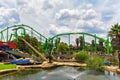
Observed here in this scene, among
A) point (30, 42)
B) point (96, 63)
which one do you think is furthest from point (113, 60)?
point (30, 42)

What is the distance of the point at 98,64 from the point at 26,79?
98.7 ft

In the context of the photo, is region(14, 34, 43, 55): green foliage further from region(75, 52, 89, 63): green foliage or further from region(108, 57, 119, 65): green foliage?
region(108, 57, 119, 65): green foliage

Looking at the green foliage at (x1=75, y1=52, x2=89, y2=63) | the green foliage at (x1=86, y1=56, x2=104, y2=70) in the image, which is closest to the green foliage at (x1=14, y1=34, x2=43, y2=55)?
the green foliage at (x1=75, y1=52, x2=89, y2=63)

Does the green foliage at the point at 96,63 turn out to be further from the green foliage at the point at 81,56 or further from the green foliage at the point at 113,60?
the green foliage at the point at 113,60

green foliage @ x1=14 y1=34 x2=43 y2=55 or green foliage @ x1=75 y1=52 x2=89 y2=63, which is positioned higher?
green foliage @ x1=14 y1=34 x2=43 y2=55

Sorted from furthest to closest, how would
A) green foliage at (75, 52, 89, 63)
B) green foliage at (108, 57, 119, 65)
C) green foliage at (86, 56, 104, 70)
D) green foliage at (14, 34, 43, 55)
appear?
1. green foliage at (14, 34, 43, 55)
2. green foliage at (75, 52, 89, 63)
3. green foliage at (108, 57, 119, 65)
4. green foliage at (86, 56, 104, 70)

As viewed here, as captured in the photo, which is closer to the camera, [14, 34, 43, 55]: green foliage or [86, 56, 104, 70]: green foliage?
[86, 56, 104, 70]: green foliage

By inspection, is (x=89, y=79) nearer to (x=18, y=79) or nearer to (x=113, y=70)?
(x=18, y=79)

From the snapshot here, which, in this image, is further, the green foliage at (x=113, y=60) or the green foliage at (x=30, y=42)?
the green foliage at (x=30, y=42)

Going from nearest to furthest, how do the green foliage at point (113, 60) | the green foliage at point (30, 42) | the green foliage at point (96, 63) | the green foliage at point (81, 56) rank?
1. the green foliage at point (96, 63)
2. the green foliage at point (113, 60)
3. the green foliage at point (81, 56)
4. the green foliage at point (30, 42)

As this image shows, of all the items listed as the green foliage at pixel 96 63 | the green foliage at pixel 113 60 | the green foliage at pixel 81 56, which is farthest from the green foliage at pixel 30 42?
the green foliage at pixel 96 63

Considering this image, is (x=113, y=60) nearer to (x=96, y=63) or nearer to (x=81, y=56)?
(x=81, y=56)

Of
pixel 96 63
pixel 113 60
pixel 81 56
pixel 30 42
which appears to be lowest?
pixel 96 63

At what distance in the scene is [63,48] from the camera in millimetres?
152875
